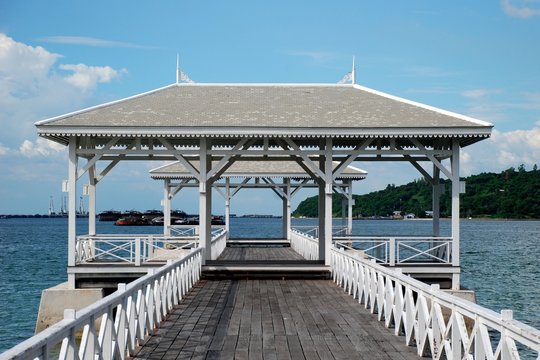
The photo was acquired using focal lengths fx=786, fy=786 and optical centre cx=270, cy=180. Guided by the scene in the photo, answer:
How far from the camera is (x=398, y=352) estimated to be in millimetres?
9836

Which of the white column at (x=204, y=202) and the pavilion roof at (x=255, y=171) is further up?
the pavilion roof at (x=255, y=171)

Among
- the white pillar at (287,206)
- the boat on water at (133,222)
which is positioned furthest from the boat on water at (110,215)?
the white pillar at (287,206)

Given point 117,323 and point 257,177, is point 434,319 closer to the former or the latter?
point 117,323

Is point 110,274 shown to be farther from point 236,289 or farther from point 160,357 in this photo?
point 160,357

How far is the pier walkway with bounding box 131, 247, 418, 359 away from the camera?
32.1 feet

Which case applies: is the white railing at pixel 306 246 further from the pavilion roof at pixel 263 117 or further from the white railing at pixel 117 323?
the white railing at pixel 117 323

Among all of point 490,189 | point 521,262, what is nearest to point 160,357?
point 521,262

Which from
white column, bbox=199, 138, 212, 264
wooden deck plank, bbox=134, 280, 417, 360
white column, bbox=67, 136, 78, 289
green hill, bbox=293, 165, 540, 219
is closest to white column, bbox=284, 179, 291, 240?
white column, bbox=199, 138, 212, 264

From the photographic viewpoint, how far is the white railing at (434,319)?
6746mm

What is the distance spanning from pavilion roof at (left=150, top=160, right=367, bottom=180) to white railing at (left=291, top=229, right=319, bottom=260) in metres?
2.75

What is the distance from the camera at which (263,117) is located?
20.2 metres

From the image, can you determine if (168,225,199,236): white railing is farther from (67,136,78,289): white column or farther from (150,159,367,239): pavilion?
(67,136,78,289): white column

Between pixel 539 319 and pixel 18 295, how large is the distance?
21118mm

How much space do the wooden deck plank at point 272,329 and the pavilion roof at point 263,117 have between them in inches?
174
